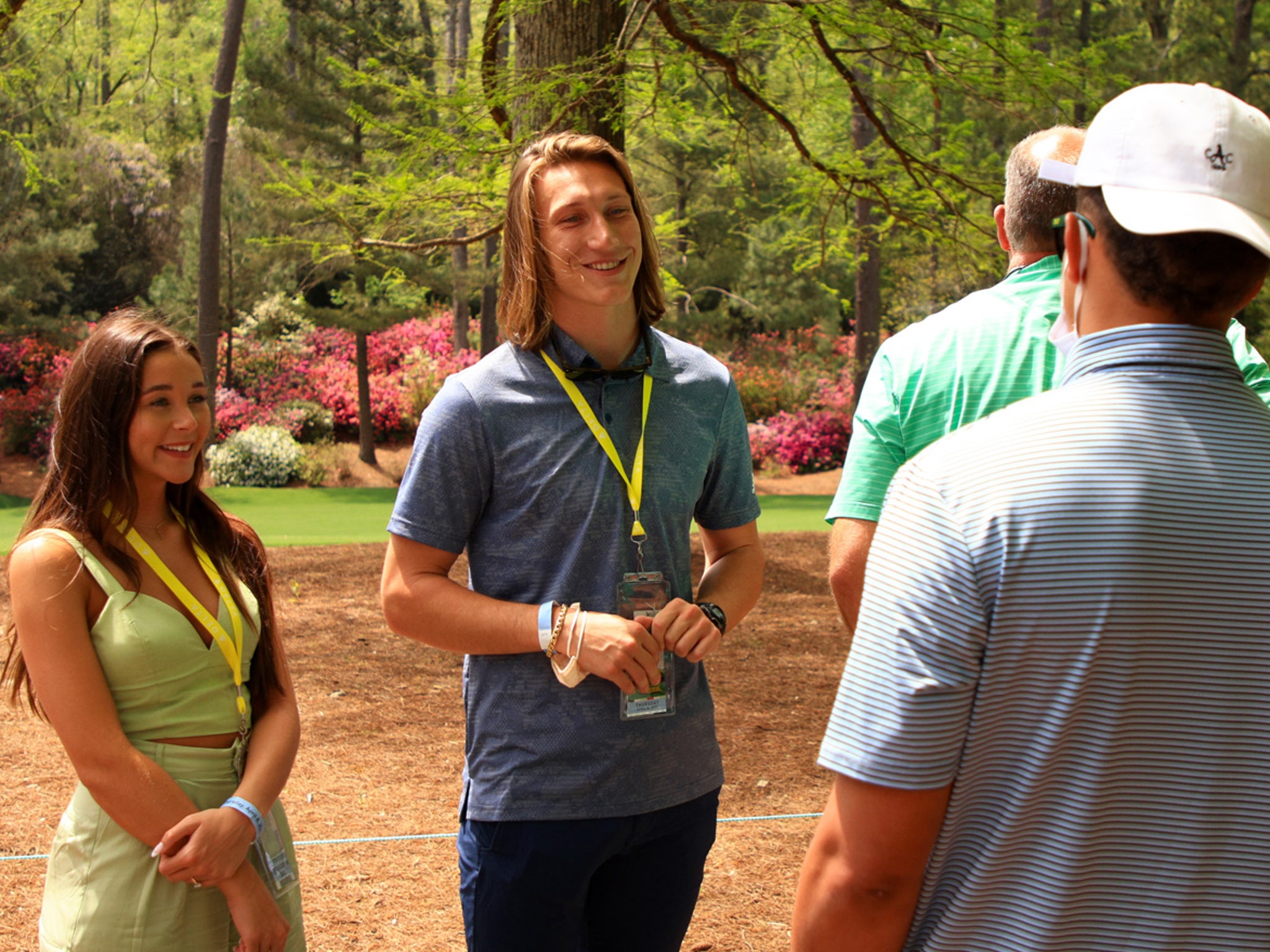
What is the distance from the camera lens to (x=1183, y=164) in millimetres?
1167

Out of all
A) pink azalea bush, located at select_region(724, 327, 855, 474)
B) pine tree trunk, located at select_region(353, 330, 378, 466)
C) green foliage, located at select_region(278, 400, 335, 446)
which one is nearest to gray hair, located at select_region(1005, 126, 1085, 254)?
pink azalea bush, located at select_region(724, 327, 855, 474)

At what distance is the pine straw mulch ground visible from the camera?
3766 millimetres

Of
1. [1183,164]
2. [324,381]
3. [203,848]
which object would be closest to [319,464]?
[324,381]

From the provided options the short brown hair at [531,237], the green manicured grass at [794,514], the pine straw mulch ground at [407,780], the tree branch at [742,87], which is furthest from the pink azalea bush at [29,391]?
the short brown hair at [531,237]

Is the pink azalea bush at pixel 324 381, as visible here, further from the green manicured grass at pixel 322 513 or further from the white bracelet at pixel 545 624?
the white bracelet at pixel 545 624

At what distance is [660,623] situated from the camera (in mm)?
2016

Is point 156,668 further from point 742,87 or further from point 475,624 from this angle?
point 742,87

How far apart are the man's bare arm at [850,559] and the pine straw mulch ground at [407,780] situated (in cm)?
162

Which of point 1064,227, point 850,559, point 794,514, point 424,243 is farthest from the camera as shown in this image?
point 794,514

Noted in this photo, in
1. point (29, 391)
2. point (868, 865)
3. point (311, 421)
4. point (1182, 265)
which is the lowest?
point (311, 421)

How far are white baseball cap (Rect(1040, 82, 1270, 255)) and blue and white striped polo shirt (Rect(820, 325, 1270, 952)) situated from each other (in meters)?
0.12

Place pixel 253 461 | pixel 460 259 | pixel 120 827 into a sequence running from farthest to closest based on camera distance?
pixel 460 259 → pixel 253 461 → pixel 120 827

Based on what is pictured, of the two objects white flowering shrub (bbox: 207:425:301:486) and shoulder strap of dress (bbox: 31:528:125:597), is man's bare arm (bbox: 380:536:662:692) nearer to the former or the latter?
shoulder strap of dress (bbox: 31:528:125:597)

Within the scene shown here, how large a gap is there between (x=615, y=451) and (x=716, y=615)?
40 centimetres
